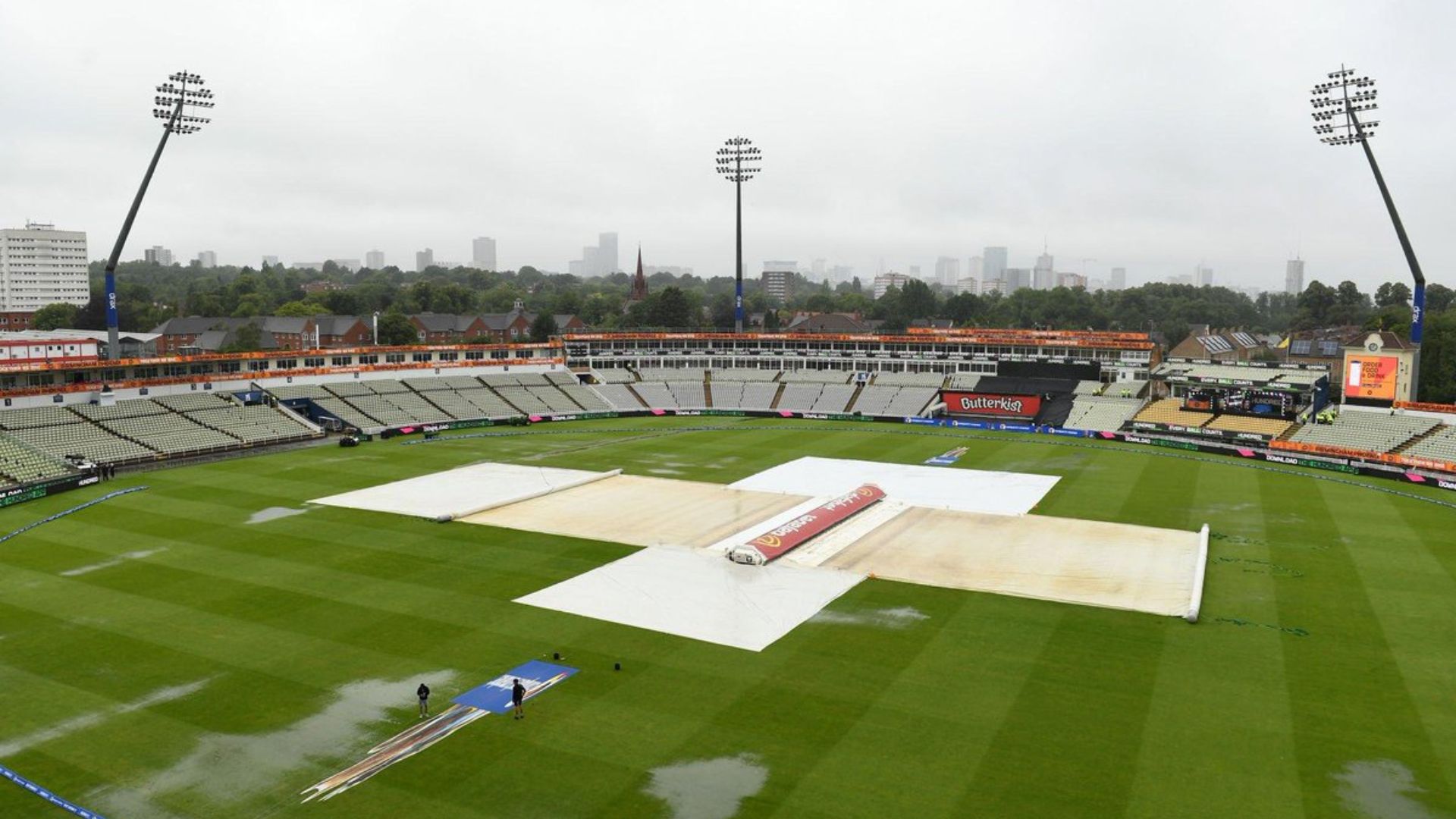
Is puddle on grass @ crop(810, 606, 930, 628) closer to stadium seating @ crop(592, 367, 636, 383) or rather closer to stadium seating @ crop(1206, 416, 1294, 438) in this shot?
stadium seating @ crop(1206, 416, 1294, 438)

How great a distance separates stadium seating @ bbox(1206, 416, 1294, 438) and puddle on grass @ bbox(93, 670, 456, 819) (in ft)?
204

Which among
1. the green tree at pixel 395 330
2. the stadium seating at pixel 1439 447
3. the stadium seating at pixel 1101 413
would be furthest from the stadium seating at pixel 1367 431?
the green tree at pixel 395 330

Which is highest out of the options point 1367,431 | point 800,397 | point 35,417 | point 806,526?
point 35,417

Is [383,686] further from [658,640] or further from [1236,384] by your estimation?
[1236,384]

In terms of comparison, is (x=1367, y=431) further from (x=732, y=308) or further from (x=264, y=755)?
(x=732, y=308)

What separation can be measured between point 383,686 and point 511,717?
4086mm

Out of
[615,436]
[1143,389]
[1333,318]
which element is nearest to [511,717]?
[615,436]

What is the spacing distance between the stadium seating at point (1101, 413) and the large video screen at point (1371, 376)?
15.1 metres

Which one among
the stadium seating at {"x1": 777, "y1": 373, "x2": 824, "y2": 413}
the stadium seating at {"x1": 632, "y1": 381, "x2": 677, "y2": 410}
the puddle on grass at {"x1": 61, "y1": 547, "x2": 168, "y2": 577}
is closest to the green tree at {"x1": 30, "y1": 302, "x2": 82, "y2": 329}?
the stadium seating at {"x1": 632, "y1": 381, "x2": 677, "y2": 410}

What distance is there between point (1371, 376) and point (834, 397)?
141 ft

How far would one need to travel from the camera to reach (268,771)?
1898 cm

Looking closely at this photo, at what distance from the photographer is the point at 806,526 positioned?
123 feet

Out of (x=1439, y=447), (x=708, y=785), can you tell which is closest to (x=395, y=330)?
(x=1439, y=447)

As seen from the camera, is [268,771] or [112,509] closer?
[268,771]
